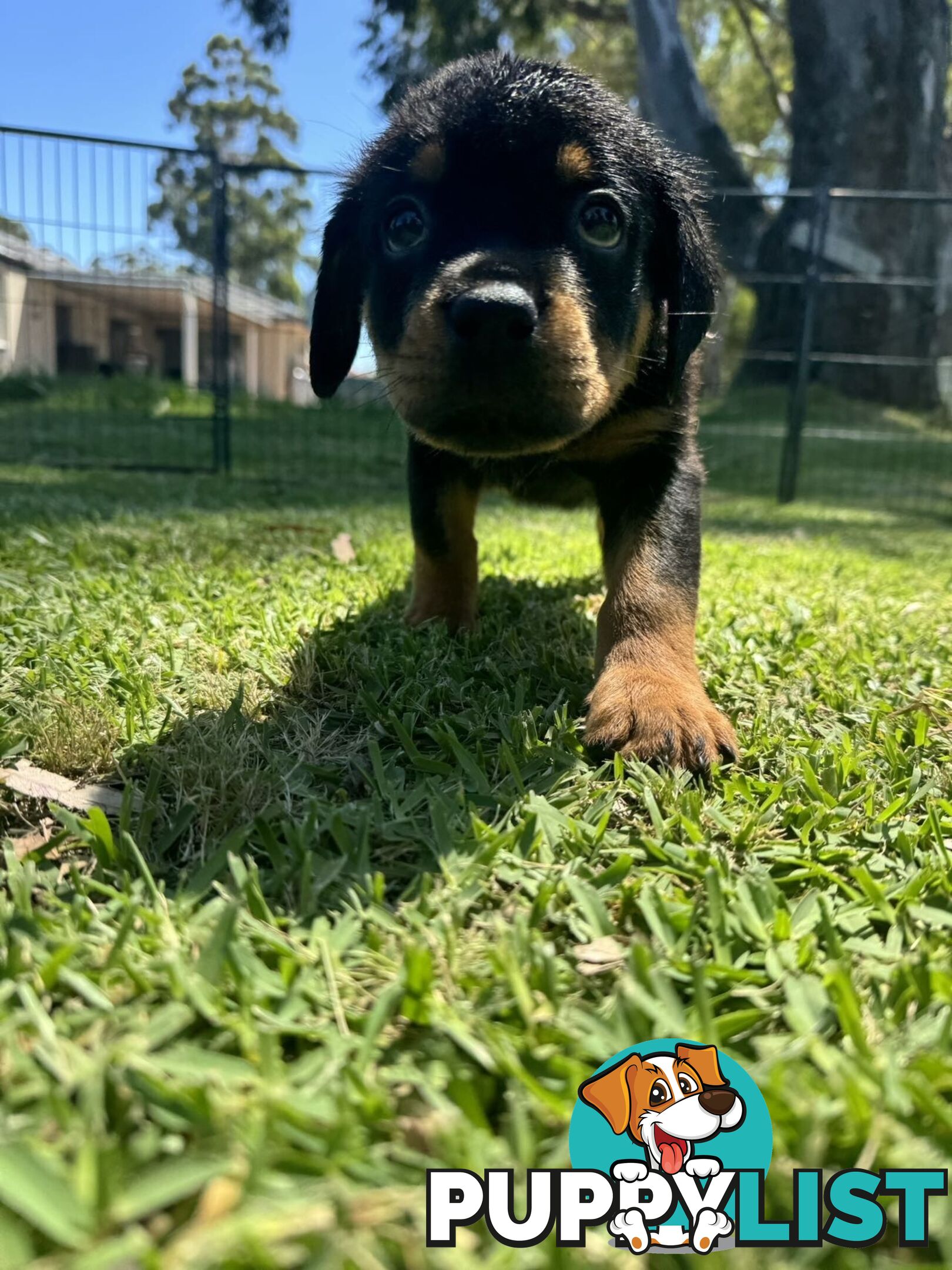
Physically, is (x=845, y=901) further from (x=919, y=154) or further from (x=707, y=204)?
(x=919, y=154)

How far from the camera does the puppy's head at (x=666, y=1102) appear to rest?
0.95 meters

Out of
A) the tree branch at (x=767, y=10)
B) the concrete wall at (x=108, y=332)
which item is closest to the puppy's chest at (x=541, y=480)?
the concrete wall at (x=108, y=332)

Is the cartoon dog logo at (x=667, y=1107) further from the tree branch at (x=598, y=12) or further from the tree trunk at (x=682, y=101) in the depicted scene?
the tree branch at (x=598, y=12)

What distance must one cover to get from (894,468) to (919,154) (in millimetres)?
5687

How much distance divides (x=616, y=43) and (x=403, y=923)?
3191 cm

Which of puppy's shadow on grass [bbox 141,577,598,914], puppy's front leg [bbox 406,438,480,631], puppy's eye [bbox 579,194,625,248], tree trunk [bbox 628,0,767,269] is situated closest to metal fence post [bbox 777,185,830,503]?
tree trunk [bbox 628,0,767,269]

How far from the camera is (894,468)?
36.4 ft

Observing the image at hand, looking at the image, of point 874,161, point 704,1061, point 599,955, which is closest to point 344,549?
point 599,955

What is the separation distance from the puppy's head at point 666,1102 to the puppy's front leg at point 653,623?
846mm

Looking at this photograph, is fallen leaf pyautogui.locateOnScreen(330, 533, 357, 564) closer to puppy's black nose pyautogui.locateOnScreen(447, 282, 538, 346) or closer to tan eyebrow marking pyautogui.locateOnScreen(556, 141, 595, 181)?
tan eyebrow marking pyautogui.locateOnScreen(556, 141, 595, 181)

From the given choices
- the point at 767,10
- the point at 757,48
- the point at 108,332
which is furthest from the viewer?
the point at 108,332

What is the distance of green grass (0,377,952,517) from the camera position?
959 centimetres

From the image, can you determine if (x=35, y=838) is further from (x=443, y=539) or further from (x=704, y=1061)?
(x=443, y=539)

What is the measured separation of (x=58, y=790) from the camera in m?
1.66
